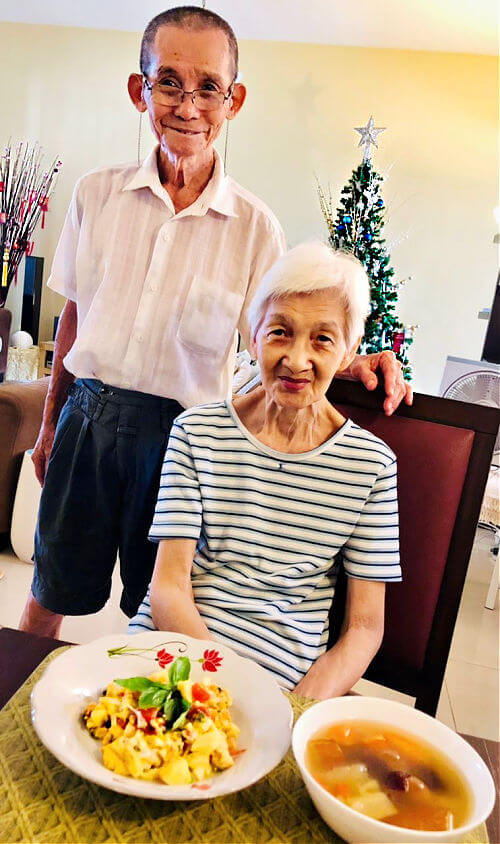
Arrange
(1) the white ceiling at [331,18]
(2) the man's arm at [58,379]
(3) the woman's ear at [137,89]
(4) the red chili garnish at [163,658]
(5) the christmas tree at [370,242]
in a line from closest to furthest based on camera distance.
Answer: (4) the red chili garnish at [163,658] < (3) the woman's ear at [137,89] < (2) the man's arm at [58,379] < (5) the christmas tree at [370,242] < (1) the white ceiling at [331,18]

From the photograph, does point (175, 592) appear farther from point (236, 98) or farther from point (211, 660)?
point (236, 98)

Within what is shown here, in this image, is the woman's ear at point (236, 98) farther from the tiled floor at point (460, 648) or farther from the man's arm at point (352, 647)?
the tiled floor at point (460, 648)

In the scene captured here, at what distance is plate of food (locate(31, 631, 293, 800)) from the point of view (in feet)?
2.37

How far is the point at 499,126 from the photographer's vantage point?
5598 millimetres

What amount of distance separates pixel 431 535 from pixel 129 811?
30.3 inches

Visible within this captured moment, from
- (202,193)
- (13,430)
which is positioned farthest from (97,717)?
(13,430)

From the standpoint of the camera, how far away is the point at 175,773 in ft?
2.36

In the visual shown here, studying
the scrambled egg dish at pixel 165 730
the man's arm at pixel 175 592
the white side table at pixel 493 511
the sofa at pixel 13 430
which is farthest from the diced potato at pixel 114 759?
the white side table at pixel 493 511

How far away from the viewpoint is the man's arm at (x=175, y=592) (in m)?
1.22

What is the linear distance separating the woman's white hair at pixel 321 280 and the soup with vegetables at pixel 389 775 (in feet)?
2.33

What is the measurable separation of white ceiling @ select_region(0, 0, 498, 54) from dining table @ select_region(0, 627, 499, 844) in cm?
481

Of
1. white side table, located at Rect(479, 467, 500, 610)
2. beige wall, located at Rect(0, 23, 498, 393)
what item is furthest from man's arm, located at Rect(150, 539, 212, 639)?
beige wall, located at Rect(0, 23, 498, 393)

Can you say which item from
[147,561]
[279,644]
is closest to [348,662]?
[279,644]

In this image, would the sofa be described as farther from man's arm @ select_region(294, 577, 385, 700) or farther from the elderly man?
man's arm @ select_region(294, 577, 385, 700)
